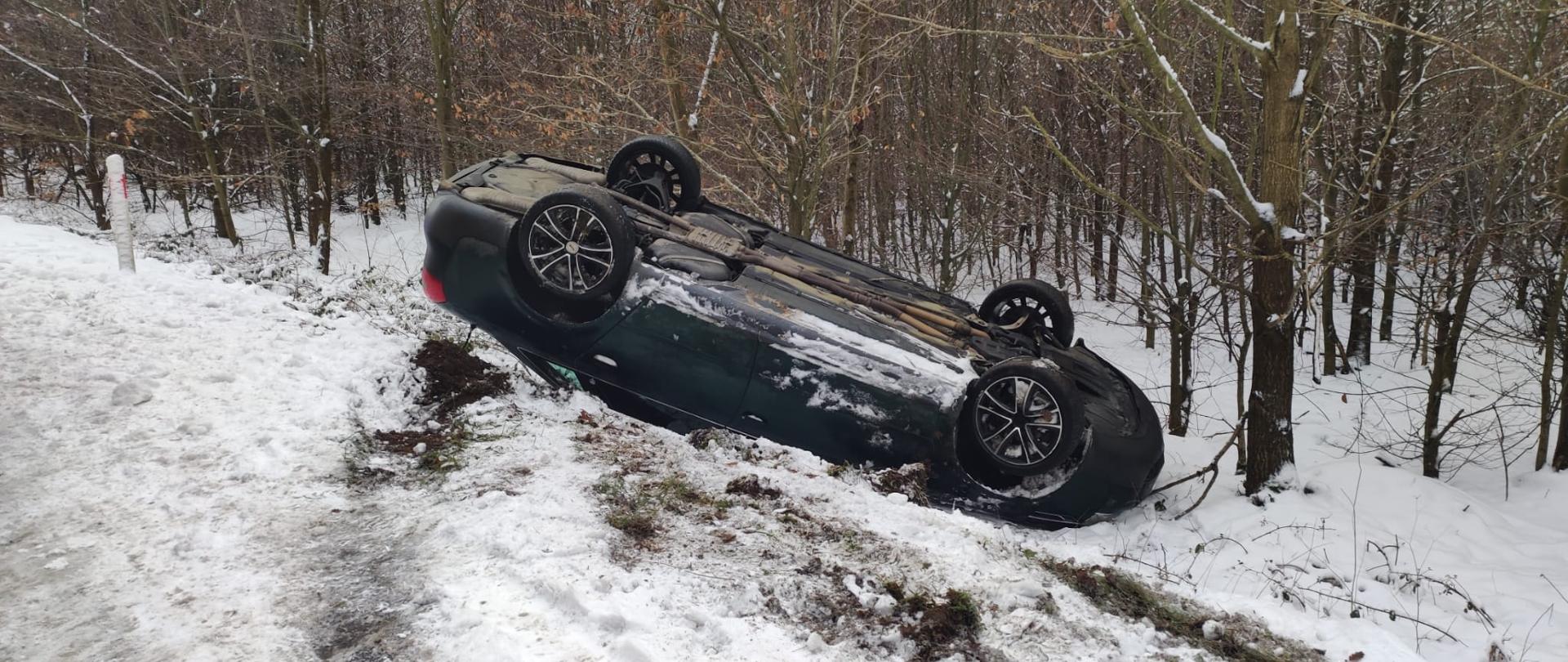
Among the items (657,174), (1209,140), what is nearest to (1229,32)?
(1209,140)

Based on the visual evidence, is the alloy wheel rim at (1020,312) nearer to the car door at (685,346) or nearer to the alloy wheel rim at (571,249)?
the car door at (685,346)

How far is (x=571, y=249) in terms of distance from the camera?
4695 mm

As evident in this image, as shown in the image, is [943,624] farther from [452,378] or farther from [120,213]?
[120,213]

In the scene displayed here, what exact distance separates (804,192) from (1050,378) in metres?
6.57

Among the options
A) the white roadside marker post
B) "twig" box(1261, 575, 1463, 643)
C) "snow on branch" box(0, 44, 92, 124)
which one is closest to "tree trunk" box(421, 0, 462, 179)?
"snow on branch" box(0, 44, 92, 124)

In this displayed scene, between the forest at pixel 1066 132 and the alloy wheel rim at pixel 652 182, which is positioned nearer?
the alloy wheel rim at pixel 652 182

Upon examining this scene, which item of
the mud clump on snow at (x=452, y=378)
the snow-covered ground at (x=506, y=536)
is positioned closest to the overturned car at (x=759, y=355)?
the snow-covered ground at (x=506, y=536)

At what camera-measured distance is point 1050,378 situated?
4.61m

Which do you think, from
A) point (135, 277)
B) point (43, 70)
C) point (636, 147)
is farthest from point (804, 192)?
point (43, 70)

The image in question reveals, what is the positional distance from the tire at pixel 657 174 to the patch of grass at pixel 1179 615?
3579 millimetres

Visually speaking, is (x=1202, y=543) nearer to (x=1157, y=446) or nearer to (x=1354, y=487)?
(x=1157, y=446)

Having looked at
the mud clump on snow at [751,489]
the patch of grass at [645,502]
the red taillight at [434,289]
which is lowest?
the mud clump on snow at [751,489]

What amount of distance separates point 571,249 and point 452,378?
4.64ft

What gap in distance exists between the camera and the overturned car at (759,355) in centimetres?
467
